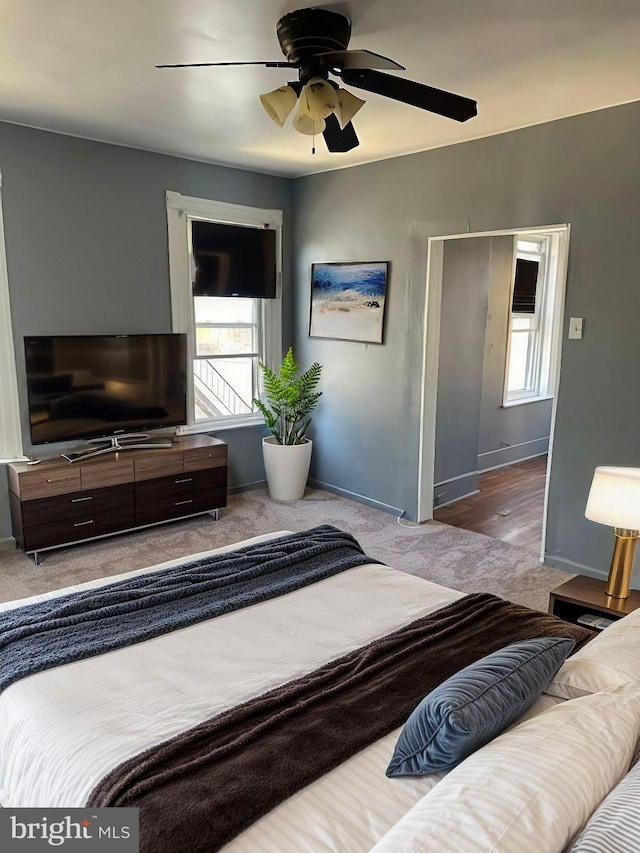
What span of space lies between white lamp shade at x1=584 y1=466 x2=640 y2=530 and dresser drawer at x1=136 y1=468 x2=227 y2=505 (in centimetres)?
271

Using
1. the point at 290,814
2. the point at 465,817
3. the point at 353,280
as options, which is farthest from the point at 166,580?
the point at 353,280

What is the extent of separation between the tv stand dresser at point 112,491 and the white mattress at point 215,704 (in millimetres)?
1730

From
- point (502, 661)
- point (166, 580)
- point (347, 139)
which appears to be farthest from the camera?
point (347, 139)

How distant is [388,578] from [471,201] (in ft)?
8.87

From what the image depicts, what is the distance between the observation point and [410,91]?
215cm

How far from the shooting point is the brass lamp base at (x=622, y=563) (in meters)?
2.49

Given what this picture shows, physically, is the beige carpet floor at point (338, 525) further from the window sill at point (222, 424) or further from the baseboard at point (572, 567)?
the window sill at point (222, 424)

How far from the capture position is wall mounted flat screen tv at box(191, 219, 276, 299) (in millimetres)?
4746

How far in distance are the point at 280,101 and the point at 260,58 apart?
61cm

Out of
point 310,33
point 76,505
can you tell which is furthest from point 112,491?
point 310,33

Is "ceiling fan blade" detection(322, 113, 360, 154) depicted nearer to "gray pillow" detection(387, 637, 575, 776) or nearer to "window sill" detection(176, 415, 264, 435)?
"gray pillow" detection(387, 637, 575, 776)

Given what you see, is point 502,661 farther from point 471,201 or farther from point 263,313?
point 263,313

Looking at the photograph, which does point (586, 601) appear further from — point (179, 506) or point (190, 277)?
point (190, 277)

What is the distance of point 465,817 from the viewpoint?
1.05 m
